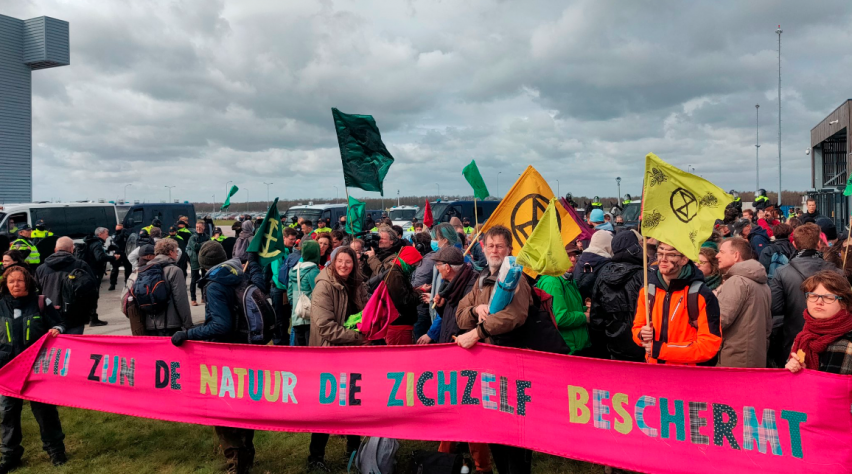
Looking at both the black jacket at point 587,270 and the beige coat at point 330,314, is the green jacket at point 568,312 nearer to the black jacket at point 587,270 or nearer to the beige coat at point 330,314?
the black jacket at point 587,270


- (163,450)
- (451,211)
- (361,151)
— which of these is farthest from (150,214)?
(163,450)

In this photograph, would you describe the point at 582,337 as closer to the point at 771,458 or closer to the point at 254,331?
the point at 771,458

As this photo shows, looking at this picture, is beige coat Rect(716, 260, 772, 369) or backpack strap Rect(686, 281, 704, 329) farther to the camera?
beige coat Rect(716, 260, 772, 369)

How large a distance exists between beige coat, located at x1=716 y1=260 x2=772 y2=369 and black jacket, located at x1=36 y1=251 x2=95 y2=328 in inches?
229

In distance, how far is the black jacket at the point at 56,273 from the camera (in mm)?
5684

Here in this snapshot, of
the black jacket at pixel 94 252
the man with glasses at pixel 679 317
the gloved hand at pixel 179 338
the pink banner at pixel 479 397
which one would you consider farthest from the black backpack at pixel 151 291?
the black jacket at pixel 94 252

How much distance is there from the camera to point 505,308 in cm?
354

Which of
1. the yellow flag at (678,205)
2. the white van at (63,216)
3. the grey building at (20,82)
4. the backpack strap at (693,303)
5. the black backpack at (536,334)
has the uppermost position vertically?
the grey building at (20,82)

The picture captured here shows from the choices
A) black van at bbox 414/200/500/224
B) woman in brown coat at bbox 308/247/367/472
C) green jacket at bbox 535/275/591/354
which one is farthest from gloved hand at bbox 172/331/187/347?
black van at bbox 414/200/500/224

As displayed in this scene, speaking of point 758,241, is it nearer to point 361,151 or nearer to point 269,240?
point 361,151

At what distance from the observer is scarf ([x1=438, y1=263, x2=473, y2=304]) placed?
4223mm

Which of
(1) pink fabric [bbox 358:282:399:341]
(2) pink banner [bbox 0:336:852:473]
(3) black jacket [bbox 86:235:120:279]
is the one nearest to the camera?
(2) pink banner [bbox 0:336:852:473]

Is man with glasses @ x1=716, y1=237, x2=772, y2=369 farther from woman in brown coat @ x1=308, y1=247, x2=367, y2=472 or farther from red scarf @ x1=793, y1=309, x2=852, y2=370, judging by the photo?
woman in brown coat @ x1=308, y1=247, x2=367, y2=472

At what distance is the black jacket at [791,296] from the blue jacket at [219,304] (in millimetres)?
4693
